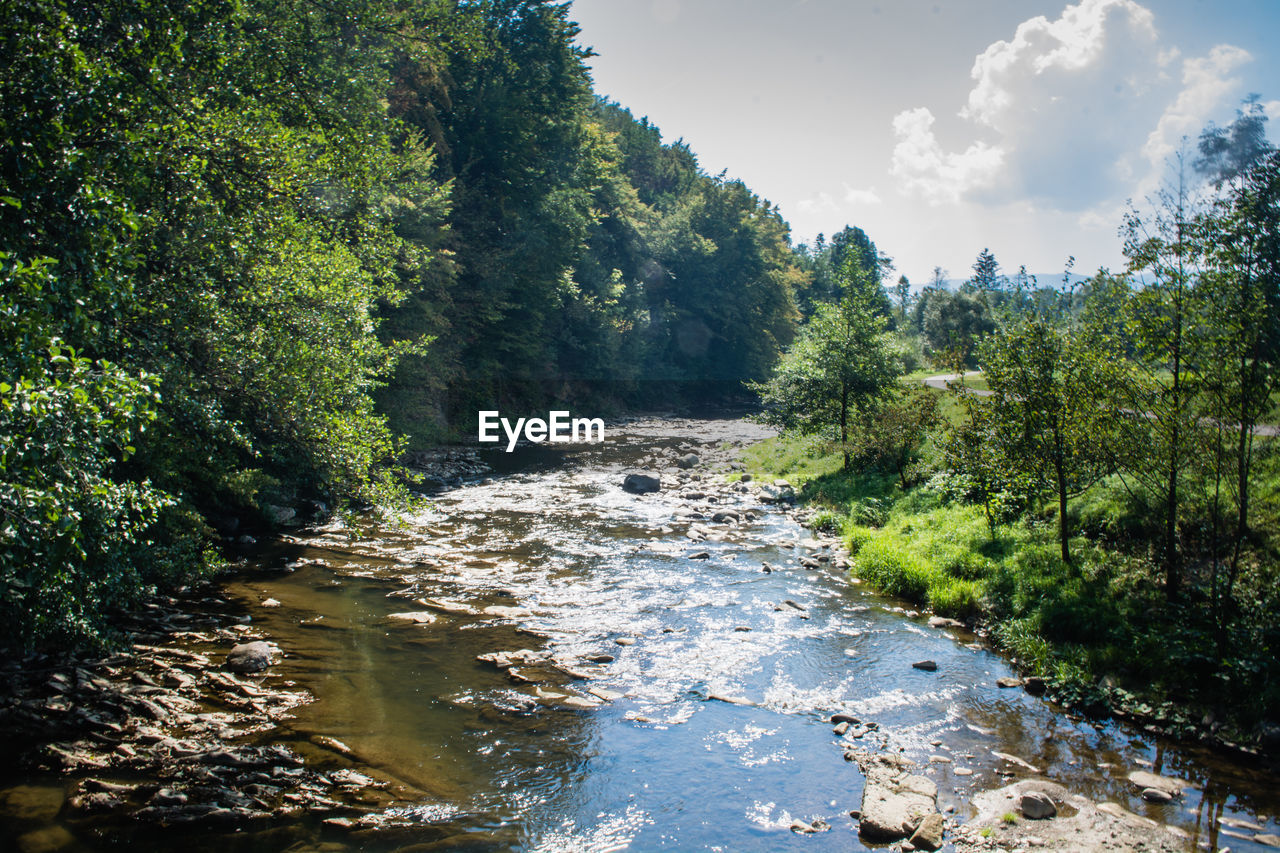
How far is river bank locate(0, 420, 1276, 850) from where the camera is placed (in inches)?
284

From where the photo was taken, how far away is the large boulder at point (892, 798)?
7.32m

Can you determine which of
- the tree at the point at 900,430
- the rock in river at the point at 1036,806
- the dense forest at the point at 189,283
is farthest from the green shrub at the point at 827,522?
the rock in river at the point at 1036,806

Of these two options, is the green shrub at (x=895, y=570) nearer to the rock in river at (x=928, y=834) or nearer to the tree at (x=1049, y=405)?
the tree at (x=1049, y=405)

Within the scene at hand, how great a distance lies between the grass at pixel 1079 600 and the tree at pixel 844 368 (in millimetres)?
6676

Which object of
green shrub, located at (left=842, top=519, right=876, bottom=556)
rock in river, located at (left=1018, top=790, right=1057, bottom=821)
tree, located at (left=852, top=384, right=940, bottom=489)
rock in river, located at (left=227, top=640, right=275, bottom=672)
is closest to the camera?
rock in river, located at (left=1018, top=790, right=1057, bottom=821)

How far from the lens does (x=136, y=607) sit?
11461 mm

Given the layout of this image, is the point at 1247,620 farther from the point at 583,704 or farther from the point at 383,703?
the point at 383,703

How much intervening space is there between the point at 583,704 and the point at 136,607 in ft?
24.7

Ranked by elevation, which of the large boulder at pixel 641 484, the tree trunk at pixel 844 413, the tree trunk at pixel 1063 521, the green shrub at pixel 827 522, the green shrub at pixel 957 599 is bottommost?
the green shrub at pixel 957 599

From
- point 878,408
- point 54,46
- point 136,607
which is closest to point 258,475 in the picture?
point 136,607

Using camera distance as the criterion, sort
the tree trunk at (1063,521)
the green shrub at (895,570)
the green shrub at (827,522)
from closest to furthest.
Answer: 1. the tree trunk at (1063,521)
2. the green shrub at (895,570)
3. the green shrub at (827,522)

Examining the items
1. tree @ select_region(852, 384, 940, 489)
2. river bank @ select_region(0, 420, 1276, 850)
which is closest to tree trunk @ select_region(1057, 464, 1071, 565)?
river bank @ select_region(0, 420, 1276, 850)

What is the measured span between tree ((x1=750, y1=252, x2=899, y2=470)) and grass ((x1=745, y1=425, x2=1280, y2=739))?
6.68 metres

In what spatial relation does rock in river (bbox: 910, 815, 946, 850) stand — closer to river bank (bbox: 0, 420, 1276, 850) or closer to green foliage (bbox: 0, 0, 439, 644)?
river bank (bbox: 0, 420, 1276, 850)
